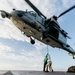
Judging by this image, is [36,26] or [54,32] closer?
[36,26]

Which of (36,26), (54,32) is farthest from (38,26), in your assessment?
(54,32)

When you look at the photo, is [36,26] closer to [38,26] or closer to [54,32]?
[38,26]

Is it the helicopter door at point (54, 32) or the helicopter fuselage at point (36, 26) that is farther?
the helicopter door at point (54, 32)

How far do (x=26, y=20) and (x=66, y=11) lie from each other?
36.4 ft

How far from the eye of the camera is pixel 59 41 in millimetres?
36125

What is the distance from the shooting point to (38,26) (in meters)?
30.6

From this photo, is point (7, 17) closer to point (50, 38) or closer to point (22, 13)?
point (22, 13)

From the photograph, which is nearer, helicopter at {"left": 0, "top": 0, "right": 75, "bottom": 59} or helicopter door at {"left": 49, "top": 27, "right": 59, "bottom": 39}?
helicopter at {"left": 0, "top": 0, "right": 75, "bottom": 59}

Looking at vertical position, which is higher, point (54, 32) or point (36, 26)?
point (54, 32)

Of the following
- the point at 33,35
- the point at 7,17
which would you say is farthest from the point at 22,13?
the point at 33,35

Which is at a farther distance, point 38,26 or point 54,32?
point 54,32

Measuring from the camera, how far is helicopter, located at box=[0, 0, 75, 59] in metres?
29.0

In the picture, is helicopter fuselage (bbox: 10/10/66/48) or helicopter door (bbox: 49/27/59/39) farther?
helicopter door (bbox: 49/27/59/39)

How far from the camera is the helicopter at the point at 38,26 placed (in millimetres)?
28984
